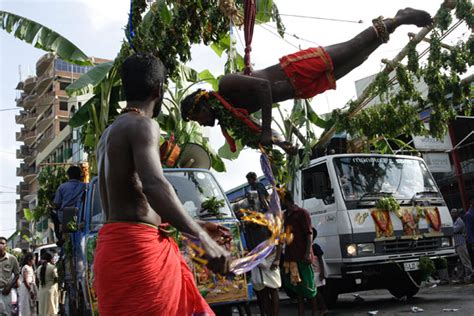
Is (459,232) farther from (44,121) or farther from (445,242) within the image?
(44,121)

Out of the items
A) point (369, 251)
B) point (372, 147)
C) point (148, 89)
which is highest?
point (372, 147)

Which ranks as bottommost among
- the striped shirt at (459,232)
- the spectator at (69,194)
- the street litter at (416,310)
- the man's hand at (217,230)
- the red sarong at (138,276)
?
the street litter at (416,310)

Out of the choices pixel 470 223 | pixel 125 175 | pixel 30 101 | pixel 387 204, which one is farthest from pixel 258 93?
pixel 30 101

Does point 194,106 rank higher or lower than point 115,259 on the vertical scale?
higher

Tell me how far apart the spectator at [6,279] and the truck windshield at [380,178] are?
19.1 feet

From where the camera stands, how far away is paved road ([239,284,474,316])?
7.88 metres

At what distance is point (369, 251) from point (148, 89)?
6216 mm

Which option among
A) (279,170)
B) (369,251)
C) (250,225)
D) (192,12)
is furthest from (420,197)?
(192,12)

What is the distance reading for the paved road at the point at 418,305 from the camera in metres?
7.88

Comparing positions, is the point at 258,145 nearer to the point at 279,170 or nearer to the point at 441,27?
the point at 279,170

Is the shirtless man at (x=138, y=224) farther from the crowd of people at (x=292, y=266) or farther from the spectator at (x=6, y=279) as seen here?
the spectator at (x=6, y=279)

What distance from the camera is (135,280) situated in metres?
2.60

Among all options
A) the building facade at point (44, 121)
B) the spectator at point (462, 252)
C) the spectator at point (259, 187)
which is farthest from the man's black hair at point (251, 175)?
the building facade at point (44, 121)

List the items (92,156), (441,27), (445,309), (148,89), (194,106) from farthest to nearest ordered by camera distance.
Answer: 1. (92,156)
2. (441,27)
3. (445,309)
4. (194,106)
5. (148,89)
